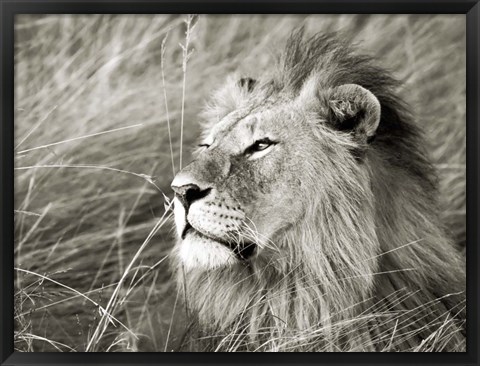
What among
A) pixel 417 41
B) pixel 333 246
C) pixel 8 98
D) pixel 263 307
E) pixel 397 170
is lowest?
pixel 263 307

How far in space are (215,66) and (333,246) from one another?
1.05 metres

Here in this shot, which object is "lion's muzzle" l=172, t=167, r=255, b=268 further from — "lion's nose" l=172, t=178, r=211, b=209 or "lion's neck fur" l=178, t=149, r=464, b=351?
"lion's neck fur" l=178, t=149, r=464, b=351

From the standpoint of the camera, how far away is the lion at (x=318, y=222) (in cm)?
285

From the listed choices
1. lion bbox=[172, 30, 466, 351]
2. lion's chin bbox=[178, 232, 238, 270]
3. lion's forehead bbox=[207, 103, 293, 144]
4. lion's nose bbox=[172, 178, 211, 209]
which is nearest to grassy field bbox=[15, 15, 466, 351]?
lion bbox=[172, 30, 466, 351]

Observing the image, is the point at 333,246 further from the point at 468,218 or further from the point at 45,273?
the point at 45,273

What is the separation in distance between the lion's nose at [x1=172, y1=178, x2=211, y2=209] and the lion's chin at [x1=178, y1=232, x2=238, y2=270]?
5.1 inches

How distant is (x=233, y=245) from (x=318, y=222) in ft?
1.09

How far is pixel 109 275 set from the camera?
11.2ft

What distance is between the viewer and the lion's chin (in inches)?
111

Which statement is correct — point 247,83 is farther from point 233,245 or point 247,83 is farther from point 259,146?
point 233,245

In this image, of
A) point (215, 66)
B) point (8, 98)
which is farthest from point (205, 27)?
point (8, 98)

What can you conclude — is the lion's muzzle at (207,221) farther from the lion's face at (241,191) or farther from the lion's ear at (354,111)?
the lion's ear at (354,111)
